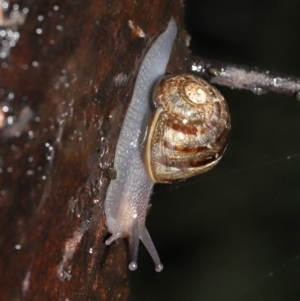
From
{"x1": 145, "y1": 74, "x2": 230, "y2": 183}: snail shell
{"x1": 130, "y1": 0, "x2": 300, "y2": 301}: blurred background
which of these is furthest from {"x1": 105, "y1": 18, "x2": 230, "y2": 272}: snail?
{"x1": 130, "y1": 0, "x2": 300, "y2": 301}: blurred background

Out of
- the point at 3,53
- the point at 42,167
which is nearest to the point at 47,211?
the point at 42,167

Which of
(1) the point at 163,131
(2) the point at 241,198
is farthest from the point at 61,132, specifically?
(2) the point at 241,198

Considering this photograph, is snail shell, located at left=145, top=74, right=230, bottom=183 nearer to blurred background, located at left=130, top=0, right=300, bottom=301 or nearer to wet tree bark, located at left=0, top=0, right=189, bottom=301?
wet tree bark, located at left=0, top=0, right=189, bottom=301

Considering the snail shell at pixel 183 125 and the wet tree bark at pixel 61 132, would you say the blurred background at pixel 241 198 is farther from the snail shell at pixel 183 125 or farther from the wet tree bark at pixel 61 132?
the wet tree bark at pixel 61 132

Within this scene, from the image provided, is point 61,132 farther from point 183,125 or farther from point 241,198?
point 241,198

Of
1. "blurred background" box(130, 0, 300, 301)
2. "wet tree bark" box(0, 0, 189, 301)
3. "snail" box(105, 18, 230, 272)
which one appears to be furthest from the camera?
"blurred background" box(130, 0, 300, 301)

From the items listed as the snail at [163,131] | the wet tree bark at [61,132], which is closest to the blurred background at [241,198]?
the snail at [163,131]

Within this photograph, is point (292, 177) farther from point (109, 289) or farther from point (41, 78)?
point (41, 78)

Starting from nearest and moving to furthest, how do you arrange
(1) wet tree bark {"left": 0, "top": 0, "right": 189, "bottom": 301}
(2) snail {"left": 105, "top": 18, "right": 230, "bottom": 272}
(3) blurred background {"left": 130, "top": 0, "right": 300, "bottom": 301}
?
(1) wet tree bark {"left": 0, "top": 0, "right": 189, "bottom": 301}, (2) snail {"left": 105, "top": 18, "right": 230, "bottom": 272}, (3) blurred background {"left": 130, "top": 0, "right": 300, "bottom": 301}
